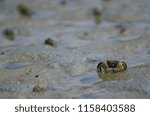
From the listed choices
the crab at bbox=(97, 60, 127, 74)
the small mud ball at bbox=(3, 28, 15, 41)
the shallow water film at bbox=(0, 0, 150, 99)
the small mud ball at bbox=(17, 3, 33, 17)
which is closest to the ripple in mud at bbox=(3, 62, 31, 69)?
the shallow water film at bbox=(0, 0, 150, 99)

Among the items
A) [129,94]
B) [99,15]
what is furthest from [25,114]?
[99,15]

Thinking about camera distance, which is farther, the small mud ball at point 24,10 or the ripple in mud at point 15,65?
the small mud ball at point 24,10

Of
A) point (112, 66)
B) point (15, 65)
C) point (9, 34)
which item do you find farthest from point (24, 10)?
point (112, 66)

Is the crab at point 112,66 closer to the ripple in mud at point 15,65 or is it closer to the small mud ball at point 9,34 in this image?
the ripple in mud at point 15,65

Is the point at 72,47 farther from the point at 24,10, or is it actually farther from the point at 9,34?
the point at 24,10

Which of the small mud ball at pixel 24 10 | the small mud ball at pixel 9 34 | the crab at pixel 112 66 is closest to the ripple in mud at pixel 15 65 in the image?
the crab at pixel 112 66

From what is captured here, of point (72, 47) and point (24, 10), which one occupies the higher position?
point (24, 10)

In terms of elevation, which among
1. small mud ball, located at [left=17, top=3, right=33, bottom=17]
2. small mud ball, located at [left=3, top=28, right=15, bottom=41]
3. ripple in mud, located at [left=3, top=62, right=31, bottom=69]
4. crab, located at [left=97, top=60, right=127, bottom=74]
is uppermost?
small mud ball, located at [left=17, top=3, right=33, bottom=17]

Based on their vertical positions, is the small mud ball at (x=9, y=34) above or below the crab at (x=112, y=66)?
above

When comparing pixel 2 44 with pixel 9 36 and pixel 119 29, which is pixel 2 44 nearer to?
pixel 9 36

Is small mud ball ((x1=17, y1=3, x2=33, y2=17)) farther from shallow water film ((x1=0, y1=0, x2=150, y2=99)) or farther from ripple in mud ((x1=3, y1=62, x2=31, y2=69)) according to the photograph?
ripple in mud ((x1=3, y1=62, x2=31, y2=69))
